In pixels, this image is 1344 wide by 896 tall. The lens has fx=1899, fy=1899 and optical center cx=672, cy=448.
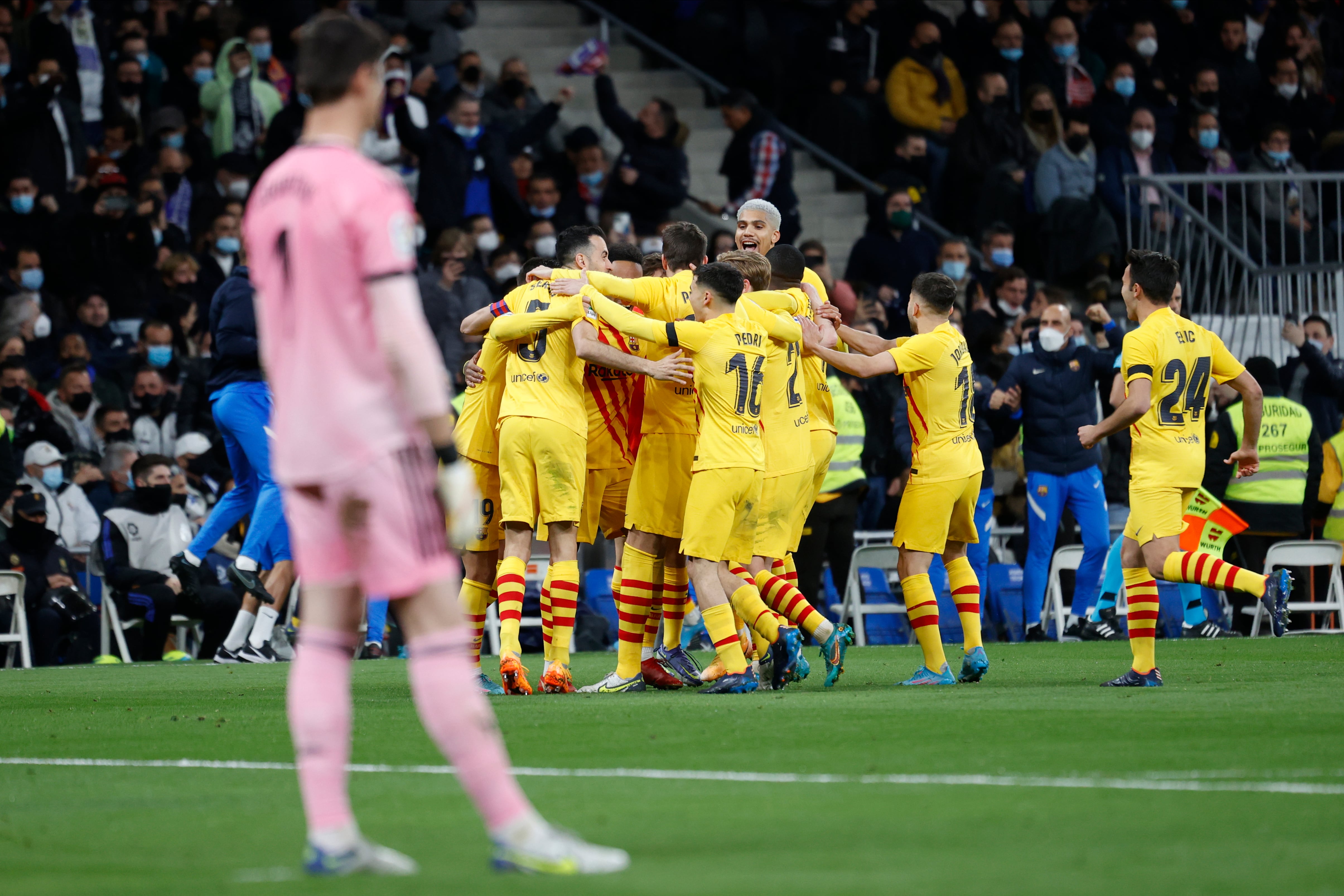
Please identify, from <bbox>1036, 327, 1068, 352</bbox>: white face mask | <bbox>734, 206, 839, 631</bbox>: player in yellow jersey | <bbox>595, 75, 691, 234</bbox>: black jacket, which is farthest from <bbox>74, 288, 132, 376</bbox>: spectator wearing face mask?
<bbox>1036, 327, 1068, 352</bbox>: white face mask

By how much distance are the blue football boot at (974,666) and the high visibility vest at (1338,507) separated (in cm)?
733

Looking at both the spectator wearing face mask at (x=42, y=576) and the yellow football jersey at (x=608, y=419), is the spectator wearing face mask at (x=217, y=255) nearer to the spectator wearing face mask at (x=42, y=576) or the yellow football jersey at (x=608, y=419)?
the spectator wearing face mask at (x=42, y=576)

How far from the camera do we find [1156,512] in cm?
998

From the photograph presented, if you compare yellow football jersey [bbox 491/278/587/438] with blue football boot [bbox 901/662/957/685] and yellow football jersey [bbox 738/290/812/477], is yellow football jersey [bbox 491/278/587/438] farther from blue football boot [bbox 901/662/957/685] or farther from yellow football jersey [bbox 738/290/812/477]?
blue football boot [bbox 901/662/957/685]

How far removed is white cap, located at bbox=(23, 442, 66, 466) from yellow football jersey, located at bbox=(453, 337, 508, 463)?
600 cm

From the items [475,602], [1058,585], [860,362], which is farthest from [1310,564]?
[475,602]

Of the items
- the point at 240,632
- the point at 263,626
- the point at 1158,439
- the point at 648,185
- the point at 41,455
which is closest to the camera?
the point at 1158,439

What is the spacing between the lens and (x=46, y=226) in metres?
17.3

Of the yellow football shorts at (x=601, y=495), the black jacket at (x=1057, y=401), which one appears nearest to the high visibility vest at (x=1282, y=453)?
the black jacket at (x=1057, y=401)

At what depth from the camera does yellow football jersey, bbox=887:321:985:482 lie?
10.5m

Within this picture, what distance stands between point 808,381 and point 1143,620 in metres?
2.86

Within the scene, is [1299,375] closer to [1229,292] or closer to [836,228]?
[1229,292]

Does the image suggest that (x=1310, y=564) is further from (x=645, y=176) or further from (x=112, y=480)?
(x=112, y=480)

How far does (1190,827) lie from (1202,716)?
3.09m
